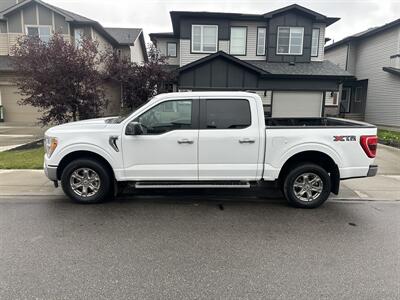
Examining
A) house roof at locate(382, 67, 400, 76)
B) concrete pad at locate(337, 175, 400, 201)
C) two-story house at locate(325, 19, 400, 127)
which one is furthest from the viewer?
two-story house at locate(325, 19, 400, 127)

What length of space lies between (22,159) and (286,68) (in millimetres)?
14829

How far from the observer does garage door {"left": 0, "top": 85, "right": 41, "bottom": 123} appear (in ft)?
63.3

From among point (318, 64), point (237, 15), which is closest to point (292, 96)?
point (318, 64)

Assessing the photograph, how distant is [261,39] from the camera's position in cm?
1934

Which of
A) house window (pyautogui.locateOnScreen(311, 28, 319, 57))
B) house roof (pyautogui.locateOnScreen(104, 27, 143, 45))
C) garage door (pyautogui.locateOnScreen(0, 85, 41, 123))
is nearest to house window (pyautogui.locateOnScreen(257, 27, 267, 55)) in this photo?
house window (pyautogui.locateOnScreen(311, 28, 319, 57))

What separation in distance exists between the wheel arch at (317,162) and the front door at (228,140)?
605mm

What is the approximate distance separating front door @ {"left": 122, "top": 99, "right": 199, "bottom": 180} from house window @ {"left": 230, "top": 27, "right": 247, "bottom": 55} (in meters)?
15.2

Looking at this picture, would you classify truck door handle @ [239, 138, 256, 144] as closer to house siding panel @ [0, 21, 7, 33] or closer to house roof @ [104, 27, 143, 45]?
house siding panel @ [0, 21, 7, 33]

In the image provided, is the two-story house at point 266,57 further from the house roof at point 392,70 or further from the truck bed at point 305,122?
the truck bed at point 305,122

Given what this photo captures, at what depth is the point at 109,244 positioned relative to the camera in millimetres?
3865

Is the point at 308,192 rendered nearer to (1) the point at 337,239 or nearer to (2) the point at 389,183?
(1) the point at 337,239

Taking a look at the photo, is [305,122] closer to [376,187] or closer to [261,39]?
[376,187]

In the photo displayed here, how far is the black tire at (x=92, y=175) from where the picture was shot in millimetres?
5219

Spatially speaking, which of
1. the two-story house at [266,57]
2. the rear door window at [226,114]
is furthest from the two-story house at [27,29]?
the rear door window at [226,114]
